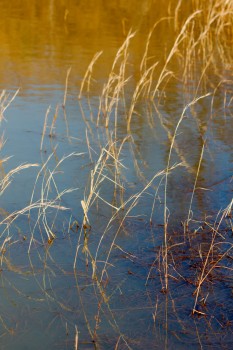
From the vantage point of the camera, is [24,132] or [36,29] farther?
[36,29]

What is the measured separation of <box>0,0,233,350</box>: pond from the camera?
9.04ft

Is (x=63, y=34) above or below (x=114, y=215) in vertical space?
below

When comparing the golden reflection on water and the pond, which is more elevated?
the pond

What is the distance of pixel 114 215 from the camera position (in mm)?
3584

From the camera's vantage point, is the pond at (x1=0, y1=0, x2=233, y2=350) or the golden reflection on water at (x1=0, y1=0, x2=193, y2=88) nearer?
the pond at (x1=0, y1=0, x2=233, y2=350)

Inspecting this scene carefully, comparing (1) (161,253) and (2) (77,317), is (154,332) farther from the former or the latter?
(1) (161,253)

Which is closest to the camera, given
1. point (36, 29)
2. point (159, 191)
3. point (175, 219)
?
point (175, 219)

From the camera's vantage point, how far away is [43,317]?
2.76 metres

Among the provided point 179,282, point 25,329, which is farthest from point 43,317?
point 179,282

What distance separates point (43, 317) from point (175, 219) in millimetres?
1204

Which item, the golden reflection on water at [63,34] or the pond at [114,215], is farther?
the golden reflection on water at [63,34]

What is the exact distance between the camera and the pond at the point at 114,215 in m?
2.75

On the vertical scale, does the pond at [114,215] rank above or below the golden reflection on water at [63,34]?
above

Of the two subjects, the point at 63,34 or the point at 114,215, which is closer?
the point at 114,215
